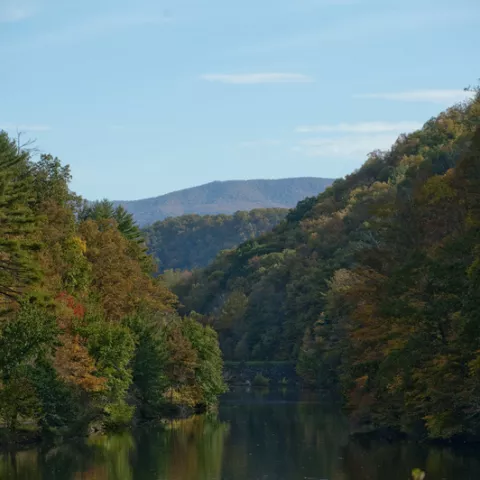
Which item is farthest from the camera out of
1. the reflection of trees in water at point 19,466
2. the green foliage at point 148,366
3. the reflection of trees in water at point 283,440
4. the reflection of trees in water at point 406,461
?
the green foliage at point 148,366

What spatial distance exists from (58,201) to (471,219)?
141ft

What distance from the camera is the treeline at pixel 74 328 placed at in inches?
2480

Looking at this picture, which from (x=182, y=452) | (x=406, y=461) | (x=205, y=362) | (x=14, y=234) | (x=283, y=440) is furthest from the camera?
(x=205, y=362)

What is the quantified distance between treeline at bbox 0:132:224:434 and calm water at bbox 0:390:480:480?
3319 millimetres

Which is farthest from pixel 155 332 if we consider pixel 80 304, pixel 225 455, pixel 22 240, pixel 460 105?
pixel 460 105

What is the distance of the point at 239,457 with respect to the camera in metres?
58.6

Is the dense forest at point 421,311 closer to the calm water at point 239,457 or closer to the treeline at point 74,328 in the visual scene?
the calm water at point 239,457

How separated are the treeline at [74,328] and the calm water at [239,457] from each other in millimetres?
3319

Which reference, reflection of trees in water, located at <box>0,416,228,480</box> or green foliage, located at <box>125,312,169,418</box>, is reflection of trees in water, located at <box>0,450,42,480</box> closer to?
reflection of trees in water, located at <box>0,416,228,480</box>

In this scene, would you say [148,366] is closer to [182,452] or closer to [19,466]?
[182,452]

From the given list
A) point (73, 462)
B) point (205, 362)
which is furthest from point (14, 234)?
point (205, 362)

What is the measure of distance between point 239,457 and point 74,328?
18790mm

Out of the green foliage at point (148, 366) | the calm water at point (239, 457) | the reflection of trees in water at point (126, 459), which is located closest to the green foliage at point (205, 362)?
the green foliage at point (148, 366)

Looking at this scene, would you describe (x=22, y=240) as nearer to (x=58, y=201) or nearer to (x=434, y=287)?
(x=58, y=201)
